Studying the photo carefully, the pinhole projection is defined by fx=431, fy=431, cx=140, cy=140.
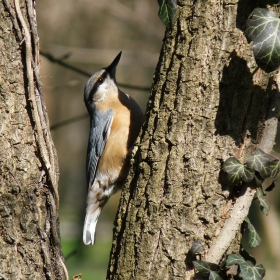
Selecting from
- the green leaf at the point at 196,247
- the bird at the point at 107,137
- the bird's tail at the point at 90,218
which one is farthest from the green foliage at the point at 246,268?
the bird's tail at the point at 90,218

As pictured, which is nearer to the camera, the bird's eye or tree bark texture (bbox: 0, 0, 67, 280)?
tree bark texture (bbox: 0, 0, 67, 280)

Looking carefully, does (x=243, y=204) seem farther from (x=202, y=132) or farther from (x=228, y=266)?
(x=202, y=132)

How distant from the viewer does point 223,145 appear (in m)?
2.05

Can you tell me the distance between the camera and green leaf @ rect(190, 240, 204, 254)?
79.2 inches

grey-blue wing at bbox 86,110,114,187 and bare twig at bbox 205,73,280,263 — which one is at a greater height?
bare twig at bbox 205,73,280,263

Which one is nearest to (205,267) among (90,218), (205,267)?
(205,267)

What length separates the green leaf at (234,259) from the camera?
199 centimetres

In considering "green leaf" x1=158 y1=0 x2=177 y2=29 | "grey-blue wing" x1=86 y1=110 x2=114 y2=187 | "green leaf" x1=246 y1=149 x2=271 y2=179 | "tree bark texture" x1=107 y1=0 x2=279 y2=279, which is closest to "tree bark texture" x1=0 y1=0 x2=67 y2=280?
"tree bark texture" x1=107 y1=0 x2=279 y2=279

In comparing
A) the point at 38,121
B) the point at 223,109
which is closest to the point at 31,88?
the point at 38,121

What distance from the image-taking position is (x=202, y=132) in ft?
6.73

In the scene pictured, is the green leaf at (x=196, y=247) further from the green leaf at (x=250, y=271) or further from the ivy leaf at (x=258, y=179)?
the ivy leaf at (x=258, y=179)

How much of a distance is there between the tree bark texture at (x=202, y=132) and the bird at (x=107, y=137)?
5.02ft

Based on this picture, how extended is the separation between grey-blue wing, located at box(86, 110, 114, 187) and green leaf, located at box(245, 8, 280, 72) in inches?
84.9

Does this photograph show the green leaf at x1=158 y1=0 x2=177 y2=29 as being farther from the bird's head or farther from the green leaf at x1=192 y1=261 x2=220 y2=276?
the bird's head
